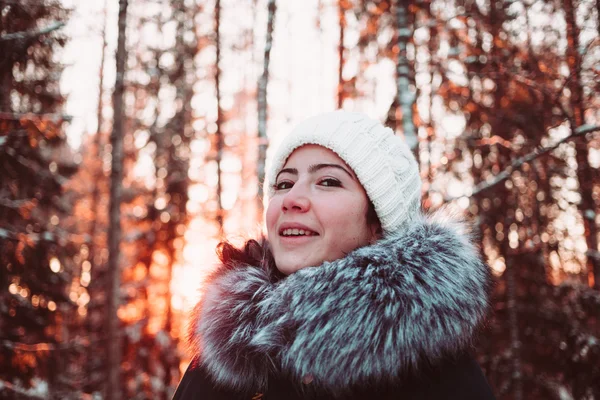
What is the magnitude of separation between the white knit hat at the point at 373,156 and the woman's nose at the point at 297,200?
9.3 inches

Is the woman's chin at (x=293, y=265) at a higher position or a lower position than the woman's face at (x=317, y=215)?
A: lower

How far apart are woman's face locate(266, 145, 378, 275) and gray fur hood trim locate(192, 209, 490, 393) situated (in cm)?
14

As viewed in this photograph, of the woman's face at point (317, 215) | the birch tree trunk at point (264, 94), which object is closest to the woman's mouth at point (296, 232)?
the woman's face at point (317, 215)

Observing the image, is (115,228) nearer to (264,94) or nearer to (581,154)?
(264,94)

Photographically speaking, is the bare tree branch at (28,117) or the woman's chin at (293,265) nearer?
the woman's chin at (293,265)

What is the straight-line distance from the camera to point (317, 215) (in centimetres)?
202

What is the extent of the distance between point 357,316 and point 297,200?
1.86 ft

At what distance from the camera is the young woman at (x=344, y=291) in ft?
5.42

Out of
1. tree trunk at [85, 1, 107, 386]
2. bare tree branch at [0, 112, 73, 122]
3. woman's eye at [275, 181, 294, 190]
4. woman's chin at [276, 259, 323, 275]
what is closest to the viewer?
woman's chin at [276, 259, 323, 275]

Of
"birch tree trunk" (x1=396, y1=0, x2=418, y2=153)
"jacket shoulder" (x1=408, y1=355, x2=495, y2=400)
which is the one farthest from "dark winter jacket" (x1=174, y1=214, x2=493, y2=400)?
"birch tree trunk" (x1=396, y1=0, x2=418, y2=153)

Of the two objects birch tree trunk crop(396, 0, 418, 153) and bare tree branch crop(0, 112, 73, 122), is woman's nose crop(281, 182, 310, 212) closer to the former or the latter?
birch tree trunk crop(396, 0, 418, 153)

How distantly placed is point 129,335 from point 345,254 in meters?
13.0

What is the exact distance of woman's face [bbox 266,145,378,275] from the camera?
2016mm

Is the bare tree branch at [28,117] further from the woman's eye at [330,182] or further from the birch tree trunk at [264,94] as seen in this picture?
the woman's eye at [330,182]
